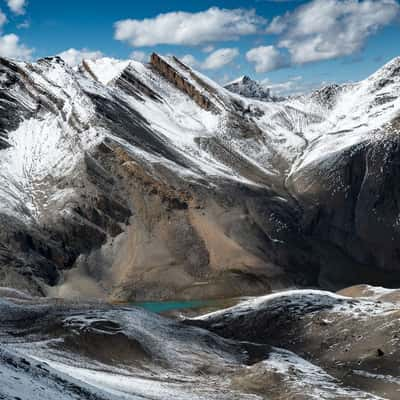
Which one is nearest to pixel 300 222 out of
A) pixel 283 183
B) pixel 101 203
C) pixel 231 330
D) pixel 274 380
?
pixel 283 183

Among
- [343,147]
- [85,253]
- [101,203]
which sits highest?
[343,147]

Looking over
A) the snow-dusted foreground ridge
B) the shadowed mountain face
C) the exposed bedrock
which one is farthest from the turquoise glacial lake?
the snow-dusted foreground ridge

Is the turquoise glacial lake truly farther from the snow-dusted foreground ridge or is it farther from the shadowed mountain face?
the snow-dusted foreground ridge

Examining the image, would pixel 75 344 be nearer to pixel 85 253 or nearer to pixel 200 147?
pixel 85 253

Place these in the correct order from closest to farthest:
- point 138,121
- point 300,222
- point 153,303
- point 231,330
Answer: point 231,330
point 153,303
point 300,222
point 138,121

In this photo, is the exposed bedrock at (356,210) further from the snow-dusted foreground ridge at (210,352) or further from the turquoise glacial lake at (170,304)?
the snow-dusted foreground ridge at (210,352)

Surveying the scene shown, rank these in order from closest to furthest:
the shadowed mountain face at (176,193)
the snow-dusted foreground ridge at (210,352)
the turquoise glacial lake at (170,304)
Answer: the snow-dusted foreground ridge at (210,352) → the turquoise glacial lake at (170,304) → the shadowed mountain face at (176,193)

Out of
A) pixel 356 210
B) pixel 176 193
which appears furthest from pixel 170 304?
pixel 356 210

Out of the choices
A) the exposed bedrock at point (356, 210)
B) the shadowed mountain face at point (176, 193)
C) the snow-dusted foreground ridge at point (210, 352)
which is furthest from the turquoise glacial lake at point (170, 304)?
the snow-dusted foreground ridge at point (210, 352)
